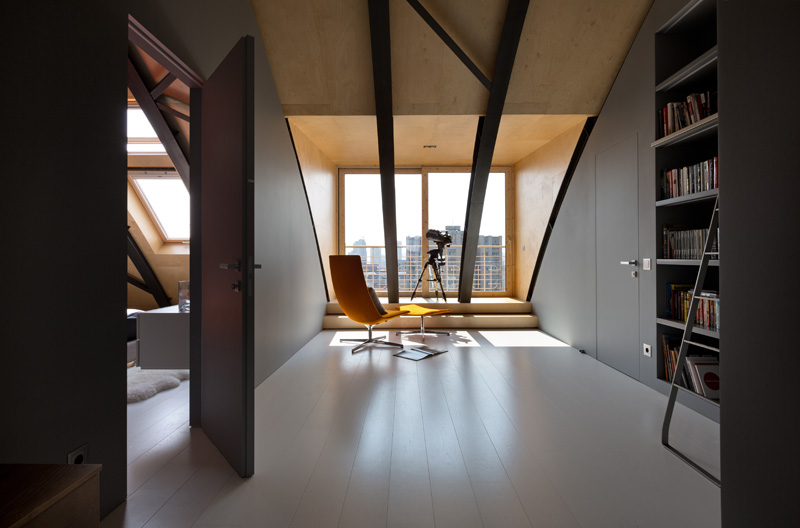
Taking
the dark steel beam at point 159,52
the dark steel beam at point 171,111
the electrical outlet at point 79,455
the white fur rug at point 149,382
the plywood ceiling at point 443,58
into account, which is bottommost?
the white fur rug at point 149,382

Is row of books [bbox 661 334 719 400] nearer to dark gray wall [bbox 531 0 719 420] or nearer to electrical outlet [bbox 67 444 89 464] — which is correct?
dark gray wall [bbox 531 0 719 420]

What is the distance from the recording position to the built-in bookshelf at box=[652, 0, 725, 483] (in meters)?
2.48

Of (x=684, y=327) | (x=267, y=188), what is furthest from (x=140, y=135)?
(x=684, y=327)

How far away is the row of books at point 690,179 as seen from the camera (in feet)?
7.83

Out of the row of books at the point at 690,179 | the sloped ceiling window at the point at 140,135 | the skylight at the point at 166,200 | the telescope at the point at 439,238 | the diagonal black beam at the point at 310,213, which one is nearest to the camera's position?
the row of books at the point at 690,179

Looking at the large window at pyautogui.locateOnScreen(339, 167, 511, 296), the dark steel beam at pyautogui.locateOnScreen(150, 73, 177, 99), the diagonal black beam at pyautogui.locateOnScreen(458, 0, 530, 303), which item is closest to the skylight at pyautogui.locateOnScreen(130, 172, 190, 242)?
the dark steel beam at pyautogui.locateOnScreen(150, 73, 177, 99)

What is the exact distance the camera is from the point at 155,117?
113 inches

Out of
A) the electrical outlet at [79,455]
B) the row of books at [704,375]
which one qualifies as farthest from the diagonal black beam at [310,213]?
the row of books at [704,375]

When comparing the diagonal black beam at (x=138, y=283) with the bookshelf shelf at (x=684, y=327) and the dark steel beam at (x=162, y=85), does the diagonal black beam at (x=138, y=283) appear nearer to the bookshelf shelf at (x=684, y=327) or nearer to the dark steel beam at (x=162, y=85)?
the dark steel beam at (x=162, y=85)

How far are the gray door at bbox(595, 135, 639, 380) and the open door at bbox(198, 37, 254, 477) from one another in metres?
2.89

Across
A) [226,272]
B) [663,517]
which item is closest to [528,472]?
[663,517]

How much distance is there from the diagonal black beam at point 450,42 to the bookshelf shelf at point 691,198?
5.86ft

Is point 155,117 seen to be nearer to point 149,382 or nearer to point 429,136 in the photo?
point 149,382

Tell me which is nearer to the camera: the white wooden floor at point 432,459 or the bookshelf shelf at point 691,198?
the white wooden floor at point 432,459
